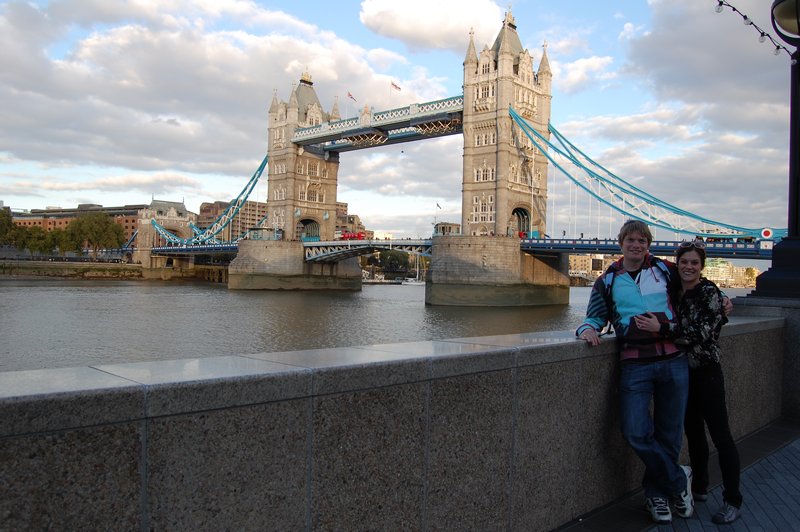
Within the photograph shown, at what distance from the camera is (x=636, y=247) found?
335 cm

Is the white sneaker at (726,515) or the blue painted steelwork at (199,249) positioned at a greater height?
the blue painted steelwork at (199,249)

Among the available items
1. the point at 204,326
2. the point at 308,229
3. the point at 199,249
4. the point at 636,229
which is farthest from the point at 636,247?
the point at 199,249

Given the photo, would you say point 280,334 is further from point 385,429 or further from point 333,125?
point 333,125

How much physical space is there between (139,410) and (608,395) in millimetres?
2484

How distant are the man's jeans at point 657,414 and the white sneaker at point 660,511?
30 mm

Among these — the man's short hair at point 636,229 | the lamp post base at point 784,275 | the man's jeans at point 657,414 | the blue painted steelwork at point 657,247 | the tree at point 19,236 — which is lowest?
the man's jeans at point 657,414

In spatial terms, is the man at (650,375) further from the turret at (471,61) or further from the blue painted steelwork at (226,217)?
the blue painted steelwork at (226,217)

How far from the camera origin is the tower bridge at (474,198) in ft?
122

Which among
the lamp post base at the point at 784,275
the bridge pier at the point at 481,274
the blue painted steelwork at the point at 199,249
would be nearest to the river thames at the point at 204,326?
the bridge pier at the point at 481,274

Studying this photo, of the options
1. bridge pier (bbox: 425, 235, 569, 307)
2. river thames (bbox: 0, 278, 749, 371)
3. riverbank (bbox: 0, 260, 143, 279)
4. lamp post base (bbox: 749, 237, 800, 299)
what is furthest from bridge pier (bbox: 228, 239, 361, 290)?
lamp post base (bbox: 749, 237, 800, 299)

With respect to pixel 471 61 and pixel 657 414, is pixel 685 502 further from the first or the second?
pixel 471 61

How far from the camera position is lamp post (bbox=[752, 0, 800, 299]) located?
5602mm

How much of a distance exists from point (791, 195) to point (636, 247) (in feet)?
11.2

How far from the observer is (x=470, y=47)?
43.1 meters
